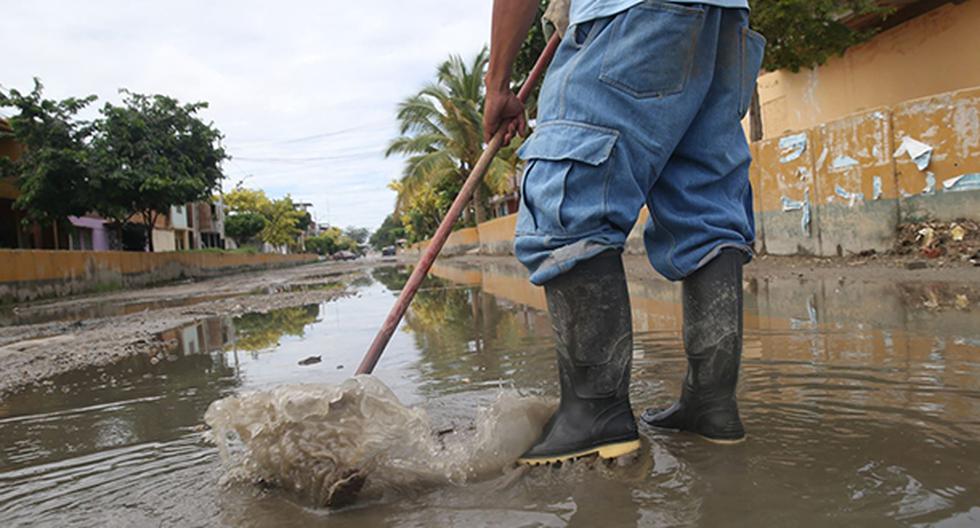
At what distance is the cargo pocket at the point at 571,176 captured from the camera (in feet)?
4.40

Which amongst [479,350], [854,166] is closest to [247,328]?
[479,350]

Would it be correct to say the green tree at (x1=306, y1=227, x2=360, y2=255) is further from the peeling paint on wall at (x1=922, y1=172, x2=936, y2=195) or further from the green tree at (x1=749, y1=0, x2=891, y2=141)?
the peeling paint on wall at (x1=922, y1=172, x2=936, y2=195)

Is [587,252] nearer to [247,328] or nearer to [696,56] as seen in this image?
[696,56]

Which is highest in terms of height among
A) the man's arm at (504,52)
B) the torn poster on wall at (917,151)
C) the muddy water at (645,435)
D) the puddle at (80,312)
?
the torn poster on wall at (917,151)

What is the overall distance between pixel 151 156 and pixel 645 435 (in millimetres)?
21983

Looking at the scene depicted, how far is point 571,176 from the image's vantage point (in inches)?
53.3

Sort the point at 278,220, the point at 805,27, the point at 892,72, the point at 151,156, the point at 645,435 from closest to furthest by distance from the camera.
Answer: the point at 645,435 → the point at 805,27 → the point at 892,72 → the point at 151,156 → the point at 278,220

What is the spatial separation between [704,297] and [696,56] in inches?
21.9

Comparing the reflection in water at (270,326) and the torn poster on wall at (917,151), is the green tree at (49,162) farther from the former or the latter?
the torn poster on wall at (917,151)

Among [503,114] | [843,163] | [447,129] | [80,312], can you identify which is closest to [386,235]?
[447,129]

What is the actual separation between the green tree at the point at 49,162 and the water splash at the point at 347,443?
19.7m

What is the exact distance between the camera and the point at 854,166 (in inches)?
256

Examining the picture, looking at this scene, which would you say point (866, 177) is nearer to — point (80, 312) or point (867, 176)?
point (867, 176)

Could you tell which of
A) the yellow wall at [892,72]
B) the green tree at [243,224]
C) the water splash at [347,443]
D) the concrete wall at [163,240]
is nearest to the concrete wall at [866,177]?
the yellow wall at [892,72]
